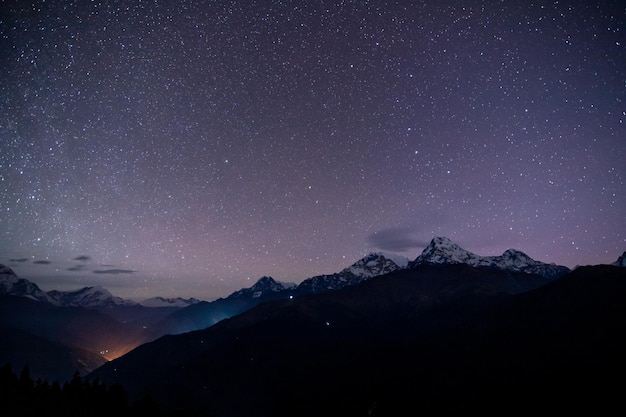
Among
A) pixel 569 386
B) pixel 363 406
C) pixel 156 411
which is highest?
pixel 156 411

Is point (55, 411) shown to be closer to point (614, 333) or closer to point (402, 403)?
point (402, 403)

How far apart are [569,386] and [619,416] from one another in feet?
104

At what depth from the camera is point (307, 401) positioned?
189250 millimetres

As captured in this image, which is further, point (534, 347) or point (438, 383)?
point (534, 347)

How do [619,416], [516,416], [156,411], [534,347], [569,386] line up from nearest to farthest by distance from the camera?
[156,411] → [619,416] → [516,416] → [569,386] → [534,347]

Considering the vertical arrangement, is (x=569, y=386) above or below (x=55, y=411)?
below

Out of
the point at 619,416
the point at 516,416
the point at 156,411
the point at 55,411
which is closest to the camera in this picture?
the point at 55,411

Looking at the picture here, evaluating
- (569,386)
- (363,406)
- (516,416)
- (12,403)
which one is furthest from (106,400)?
(569,386)

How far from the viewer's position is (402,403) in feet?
528

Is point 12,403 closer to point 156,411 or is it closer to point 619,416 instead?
point 156,411

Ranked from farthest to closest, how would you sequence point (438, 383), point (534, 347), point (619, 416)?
1. point (534, 347)
2. point (438, 383)
3. point (619, 416)

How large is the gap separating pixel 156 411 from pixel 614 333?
21705 centimetres

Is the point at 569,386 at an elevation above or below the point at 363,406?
above

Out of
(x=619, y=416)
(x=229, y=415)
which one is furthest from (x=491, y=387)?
(x=229, y=415)
